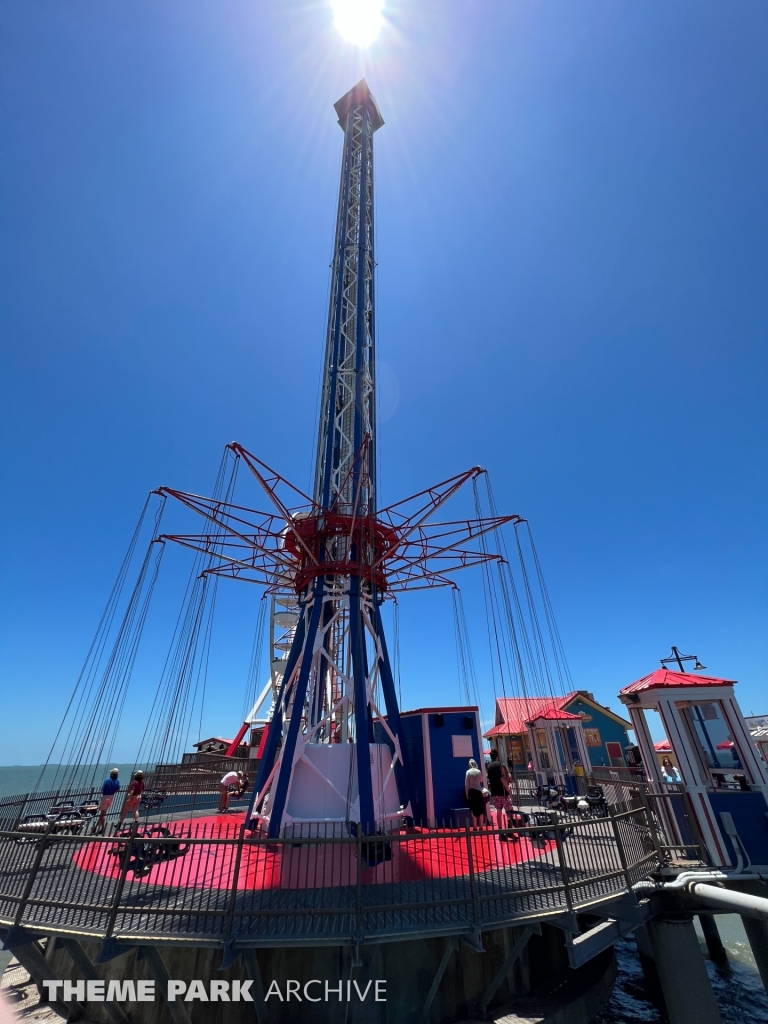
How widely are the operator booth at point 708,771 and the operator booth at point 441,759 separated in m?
4.01

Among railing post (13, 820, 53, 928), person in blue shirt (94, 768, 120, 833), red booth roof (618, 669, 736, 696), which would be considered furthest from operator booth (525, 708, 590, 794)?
railing post (13, 820, 53, 928)

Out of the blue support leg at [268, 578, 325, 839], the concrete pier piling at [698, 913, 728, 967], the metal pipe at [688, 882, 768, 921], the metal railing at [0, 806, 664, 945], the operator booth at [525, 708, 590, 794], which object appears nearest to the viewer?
the metal railing at [0, 806, 664, 945]

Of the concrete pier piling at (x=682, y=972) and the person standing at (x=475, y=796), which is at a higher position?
the person standing at (x=475, y=796)

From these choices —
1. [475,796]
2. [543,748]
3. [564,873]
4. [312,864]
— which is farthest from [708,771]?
[543,748]

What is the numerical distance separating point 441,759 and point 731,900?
6464 mm

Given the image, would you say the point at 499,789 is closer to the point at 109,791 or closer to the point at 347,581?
the point at 347,581

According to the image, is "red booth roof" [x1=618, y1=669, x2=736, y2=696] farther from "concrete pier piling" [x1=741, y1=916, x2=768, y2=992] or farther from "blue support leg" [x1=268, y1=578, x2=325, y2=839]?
"blue support leg" [x1=268, y1=578, x2=325, y2=839]

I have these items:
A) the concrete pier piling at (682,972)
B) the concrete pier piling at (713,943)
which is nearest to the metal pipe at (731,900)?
the concrete pier piling at (682,972)

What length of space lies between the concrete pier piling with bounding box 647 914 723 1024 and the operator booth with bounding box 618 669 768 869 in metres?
1.77

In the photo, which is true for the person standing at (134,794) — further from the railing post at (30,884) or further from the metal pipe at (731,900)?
the metal pipe at (731,900)

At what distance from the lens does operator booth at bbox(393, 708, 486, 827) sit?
461 inches

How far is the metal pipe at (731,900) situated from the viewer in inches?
241

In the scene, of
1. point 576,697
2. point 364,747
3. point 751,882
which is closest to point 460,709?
point 364,747

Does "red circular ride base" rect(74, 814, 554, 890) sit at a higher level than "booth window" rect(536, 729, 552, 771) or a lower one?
lower
